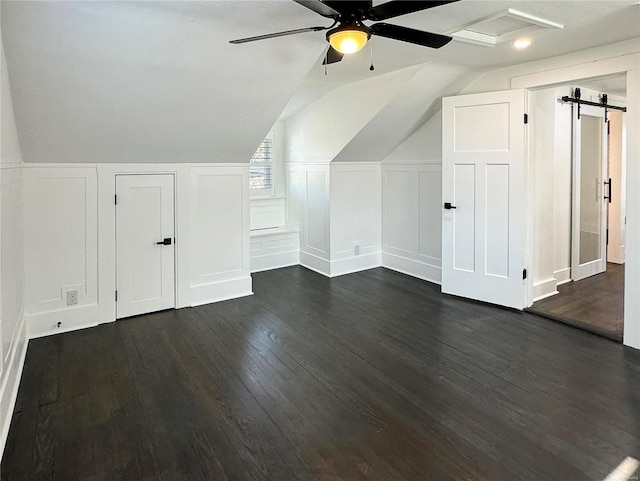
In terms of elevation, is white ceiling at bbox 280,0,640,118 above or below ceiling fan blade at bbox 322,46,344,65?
above

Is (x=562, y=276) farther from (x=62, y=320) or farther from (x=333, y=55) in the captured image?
(x=62, y=320)

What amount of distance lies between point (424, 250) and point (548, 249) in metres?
1.42

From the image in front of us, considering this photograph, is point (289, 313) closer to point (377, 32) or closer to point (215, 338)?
point (215, 338)

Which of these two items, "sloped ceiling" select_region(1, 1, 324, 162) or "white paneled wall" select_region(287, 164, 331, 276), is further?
"white paneled wall" select_region(287, 164, 331, 276)

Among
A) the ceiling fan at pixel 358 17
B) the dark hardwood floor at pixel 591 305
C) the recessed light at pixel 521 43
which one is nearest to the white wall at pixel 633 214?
the dark hardwood floor at pixel 591 305

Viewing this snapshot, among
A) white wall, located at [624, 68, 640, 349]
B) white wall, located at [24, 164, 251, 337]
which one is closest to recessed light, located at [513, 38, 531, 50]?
white wall, located at [624, 68, 640, 349]

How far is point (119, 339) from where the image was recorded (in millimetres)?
3844

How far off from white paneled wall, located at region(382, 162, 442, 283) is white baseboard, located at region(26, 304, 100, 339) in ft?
12.3

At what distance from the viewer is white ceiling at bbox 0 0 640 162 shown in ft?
8.73

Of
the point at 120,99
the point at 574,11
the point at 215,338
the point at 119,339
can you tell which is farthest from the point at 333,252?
the point at 574,11

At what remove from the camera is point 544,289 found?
15.8 feet

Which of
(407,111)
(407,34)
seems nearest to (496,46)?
(407,111)

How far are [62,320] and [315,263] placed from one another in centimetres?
318

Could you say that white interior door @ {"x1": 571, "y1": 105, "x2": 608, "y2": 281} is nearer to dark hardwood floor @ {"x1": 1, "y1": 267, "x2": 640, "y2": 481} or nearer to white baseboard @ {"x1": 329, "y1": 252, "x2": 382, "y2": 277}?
dark hardwood floor @ {"x1": 1, "y1": 267, "x2": 640, "y2": 481}
